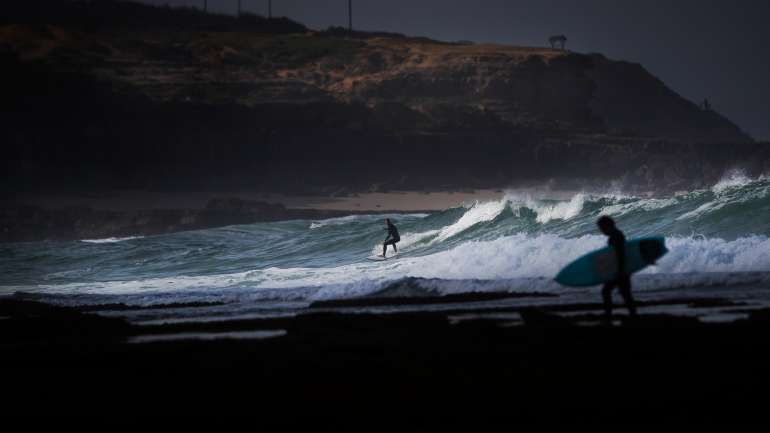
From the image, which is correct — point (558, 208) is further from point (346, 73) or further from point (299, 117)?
point (346, 73)

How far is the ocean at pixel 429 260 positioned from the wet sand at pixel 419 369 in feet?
12.4

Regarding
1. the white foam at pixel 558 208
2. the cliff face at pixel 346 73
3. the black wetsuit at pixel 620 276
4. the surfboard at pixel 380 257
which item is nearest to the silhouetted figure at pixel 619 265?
the black wetsuit at pixel 620 276

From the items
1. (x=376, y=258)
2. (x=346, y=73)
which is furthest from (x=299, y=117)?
(x=376, y=258)

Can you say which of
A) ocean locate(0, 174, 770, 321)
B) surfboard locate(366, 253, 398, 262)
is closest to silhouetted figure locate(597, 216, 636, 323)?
ocean locate(0, 174, 770, 321)

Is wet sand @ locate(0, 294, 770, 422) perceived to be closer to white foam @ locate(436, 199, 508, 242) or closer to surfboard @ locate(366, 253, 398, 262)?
surfboard @ locate(366, 253, 398, 262)

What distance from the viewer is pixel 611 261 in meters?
13.3

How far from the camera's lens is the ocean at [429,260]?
2058 cm

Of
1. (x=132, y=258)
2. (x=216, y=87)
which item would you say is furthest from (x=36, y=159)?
(x=132, y=258)

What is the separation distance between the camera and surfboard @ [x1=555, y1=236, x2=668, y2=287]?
13.3 meters

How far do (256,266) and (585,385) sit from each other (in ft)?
102

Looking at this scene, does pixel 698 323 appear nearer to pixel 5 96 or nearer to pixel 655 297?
pixel 655 297

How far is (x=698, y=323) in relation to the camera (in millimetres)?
12250

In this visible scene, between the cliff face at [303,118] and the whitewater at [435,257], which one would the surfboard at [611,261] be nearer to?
the whitewater at [435,257]

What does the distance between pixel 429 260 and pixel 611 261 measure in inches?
630
